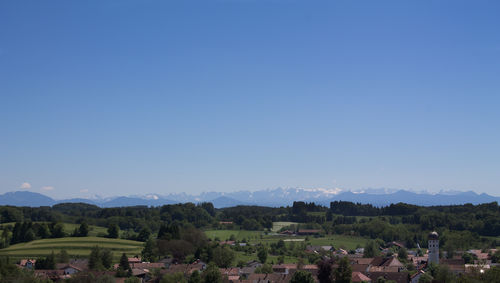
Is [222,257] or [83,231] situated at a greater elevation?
[83,231]

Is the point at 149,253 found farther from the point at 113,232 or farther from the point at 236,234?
the point at 236,234

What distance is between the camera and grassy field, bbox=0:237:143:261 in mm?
89912

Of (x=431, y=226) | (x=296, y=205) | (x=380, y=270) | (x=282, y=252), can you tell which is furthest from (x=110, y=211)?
(x=380, y=270)

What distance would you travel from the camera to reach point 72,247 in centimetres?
9719

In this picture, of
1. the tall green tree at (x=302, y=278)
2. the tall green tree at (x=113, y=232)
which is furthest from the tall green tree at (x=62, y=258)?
the tall green tree at (x=302, y=278)

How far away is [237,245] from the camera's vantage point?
10481 cm

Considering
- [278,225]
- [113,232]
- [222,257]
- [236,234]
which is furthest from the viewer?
[278,225]

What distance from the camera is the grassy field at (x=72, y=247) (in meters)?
89.9

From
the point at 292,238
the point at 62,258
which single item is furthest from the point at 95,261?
the point at 292,238

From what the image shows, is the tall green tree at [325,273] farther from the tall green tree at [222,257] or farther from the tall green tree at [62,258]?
the tall green tree at [62,258]

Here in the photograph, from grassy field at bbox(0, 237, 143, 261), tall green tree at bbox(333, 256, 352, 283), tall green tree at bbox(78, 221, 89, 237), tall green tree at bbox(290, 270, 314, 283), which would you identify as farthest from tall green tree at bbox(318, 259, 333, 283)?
tall green tree at bbox(78, 221, 89, 237)

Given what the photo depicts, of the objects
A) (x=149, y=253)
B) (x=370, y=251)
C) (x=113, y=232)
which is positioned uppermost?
(x=113, y=232)

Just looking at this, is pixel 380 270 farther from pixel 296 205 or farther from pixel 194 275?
pixel 296 205

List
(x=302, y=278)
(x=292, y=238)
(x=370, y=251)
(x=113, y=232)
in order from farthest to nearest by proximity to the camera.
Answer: (x=292, y=238)
(x=113, y=232)
(x=370, y=251)
(x=302, y=278)
